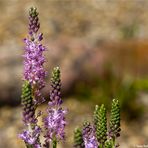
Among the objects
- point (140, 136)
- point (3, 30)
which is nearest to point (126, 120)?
point (140, 136)

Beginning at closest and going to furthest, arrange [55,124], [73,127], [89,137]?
[55,124], [89,137], [73,127]

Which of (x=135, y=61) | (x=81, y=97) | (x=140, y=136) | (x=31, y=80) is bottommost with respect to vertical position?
(x=31, y=80)

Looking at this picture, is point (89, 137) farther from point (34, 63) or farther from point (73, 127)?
point (73, 127)

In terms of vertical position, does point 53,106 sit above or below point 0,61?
below

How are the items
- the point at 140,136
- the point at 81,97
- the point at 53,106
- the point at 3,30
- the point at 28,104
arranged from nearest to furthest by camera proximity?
the point at 28,104
the point at 53,106
the point at 140,136
the point at 81,97
the point at 3,30

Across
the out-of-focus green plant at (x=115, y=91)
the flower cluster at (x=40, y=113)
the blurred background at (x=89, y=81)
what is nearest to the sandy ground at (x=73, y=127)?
the blurred background at (x=89, y=81)

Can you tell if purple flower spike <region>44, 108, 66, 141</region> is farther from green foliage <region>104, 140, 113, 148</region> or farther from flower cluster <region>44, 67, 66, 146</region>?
green foliage <region>104, 140, 113, 148</region>

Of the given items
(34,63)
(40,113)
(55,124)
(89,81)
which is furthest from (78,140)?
(89,81)

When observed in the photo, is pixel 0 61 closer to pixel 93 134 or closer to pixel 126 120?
pixel 126 120
